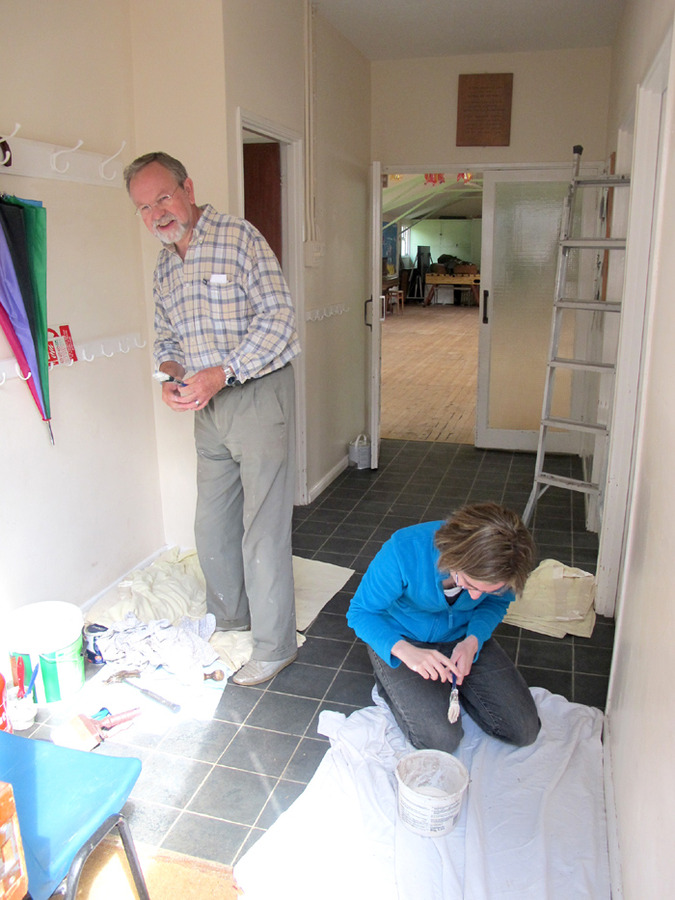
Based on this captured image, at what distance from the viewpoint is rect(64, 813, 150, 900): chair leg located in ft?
4.36

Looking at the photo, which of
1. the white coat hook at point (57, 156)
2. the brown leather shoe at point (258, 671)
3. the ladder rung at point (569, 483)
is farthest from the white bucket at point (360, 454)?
the white coat hook at point (57, 156)

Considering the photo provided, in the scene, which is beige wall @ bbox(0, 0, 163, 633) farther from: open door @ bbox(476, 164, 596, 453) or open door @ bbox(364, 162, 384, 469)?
open door @ bbox(476, 164, 596, 453)

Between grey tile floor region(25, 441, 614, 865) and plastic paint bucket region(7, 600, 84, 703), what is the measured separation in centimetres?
12

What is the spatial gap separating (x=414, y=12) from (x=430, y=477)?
106 inches

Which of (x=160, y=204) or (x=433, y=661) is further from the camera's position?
(x=160, y=204)

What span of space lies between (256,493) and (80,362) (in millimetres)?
933

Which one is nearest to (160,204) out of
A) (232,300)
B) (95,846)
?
(232,300)

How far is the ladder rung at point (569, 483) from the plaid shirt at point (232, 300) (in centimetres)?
188

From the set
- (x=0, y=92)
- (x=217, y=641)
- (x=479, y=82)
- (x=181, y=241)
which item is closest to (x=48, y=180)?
(x=0, y=92)

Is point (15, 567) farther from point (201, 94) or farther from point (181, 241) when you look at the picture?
point (201, 94)

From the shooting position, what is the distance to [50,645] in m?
2.53

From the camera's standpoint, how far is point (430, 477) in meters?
4.88

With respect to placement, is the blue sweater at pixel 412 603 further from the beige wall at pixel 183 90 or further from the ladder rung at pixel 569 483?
the beige wall at pixel 183 90

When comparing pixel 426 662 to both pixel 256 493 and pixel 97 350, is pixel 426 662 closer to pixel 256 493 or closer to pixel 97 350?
pixel 256 493
